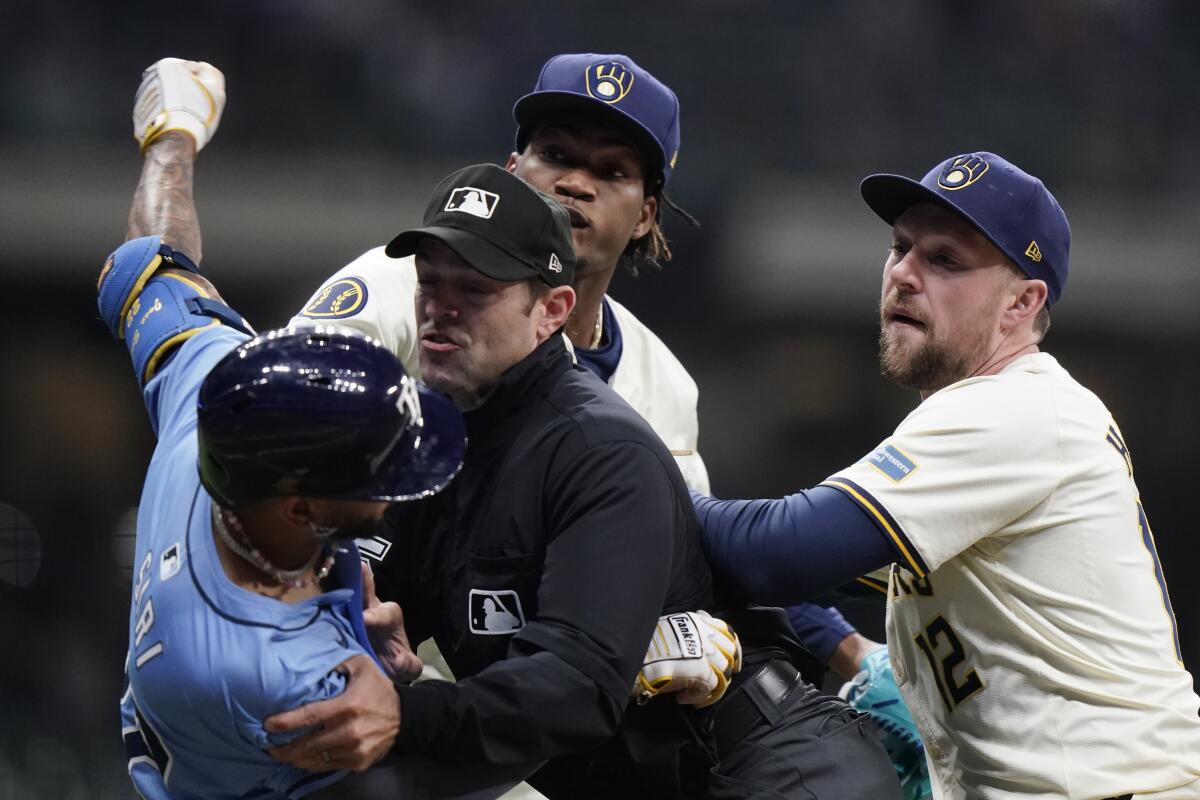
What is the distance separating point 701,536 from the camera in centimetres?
210

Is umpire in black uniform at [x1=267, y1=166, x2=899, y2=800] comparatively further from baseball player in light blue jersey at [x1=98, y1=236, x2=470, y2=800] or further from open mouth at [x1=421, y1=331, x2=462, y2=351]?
baseball player in light blue jersey at [x1=98, y1=236, x2=470, y2=800]

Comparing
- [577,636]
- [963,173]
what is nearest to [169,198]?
[577,636]

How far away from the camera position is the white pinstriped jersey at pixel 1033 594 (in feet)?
7.00

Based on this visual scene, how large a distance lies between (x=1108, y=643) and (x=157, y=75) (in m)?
1.82

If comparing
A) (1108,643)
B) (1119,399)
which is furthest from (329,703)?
(1119,399)

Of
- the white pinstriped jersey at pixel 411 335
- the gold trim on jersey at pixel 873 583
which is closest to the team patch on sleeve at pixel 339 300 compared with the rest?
the white pinstriped jersey at pixel 411 335

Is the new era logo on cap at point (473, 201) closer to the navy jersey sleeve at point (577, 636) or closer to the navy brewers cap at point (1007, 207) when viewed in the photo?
the navy jersey sleeve at point (577, 636)

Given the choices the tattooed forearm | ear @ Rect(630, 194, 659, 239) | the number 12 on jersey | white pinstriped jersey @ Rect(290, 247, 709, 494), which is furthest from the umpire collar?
ear @ Rect(630, 194, 659, 239)

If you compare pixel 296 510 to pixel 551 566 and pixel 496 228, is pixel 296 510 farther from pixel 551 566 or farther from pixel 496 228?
pixel 496 228

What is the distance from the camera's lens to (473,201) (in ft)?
6.42

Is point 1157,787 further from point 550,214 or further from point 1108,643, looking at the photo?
point 550,214

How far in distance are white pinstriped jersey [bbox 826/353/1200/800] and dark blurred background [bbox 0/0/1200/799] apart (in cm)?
308

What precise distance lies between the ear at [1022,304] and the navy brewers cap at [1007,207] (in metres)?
0.02

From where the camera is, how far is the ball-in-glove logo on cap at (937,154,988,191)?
2.37 meters
